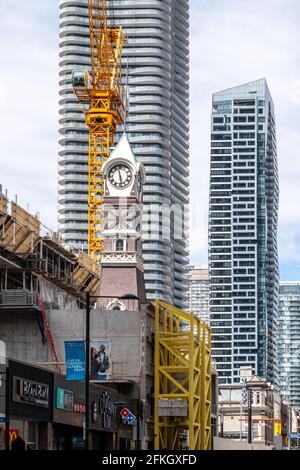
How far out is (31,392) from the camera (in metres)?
68.5

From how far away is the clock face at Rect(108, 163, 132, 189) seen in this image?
11831 cm

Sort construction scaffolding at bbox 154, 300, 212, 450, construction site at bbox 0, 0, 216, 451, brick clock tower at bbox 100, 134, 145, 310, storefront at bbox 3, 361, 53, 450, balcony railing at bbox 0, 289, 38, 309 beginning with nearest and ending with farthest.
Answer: storefront at bbox 3, 361, 53, 450
construction site at bbox 0, 0, 216, 451
balcony railing at bbox 0, 289, 38, 309
construction scaffolding at bbox 154, 300, 212, 450
brick clock tower at bbox 100, 134, 145, 310

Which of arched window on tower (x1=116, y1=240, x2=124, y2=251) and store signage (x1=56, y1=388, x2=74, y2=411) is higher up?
arched window on tower (x1=116, y1=240, x2=124, y2=251)

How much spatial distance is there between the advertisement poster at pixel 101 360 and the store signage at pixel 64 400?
40.7ft

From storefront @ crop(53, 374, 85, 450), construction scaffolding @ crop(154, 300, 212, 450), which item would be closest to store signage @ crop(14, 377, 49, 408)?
storefront @ crop(53, 374, 85, 450)

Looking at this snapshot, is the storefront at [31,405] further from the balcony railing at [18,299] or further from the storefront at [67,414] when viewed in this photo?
the balcony railing at [18,299]

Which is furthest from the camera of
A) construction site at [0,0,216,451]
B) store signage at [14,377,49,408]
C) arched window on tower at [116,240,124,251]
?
arched window on tower at [116,240,124,251]

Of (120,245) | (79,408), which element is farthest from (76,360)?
(120,245)

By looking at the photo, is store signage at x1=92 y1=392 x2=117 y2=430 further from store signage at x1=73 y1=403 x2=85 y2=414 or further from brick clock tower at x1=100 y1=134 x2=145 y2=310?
brick clock tower at x1=100 y1=134 x2=145 y2=310

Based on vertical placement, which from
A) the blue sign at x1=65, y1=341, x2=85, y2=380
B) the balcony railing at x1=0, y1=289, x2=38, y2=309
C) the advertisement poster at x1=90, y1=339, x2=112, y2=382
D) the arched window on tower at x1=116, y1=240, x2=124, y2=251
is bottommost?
the blue sign at x1=65, y1=341, x2=85, y2=380

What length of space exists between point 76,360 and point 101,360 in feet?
110

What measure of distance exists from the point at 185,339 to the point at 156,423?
7.05 m

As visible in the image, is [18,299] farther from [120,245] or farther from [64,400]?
[120,245]

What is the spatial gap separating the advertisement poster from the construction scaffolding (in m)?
5.15
